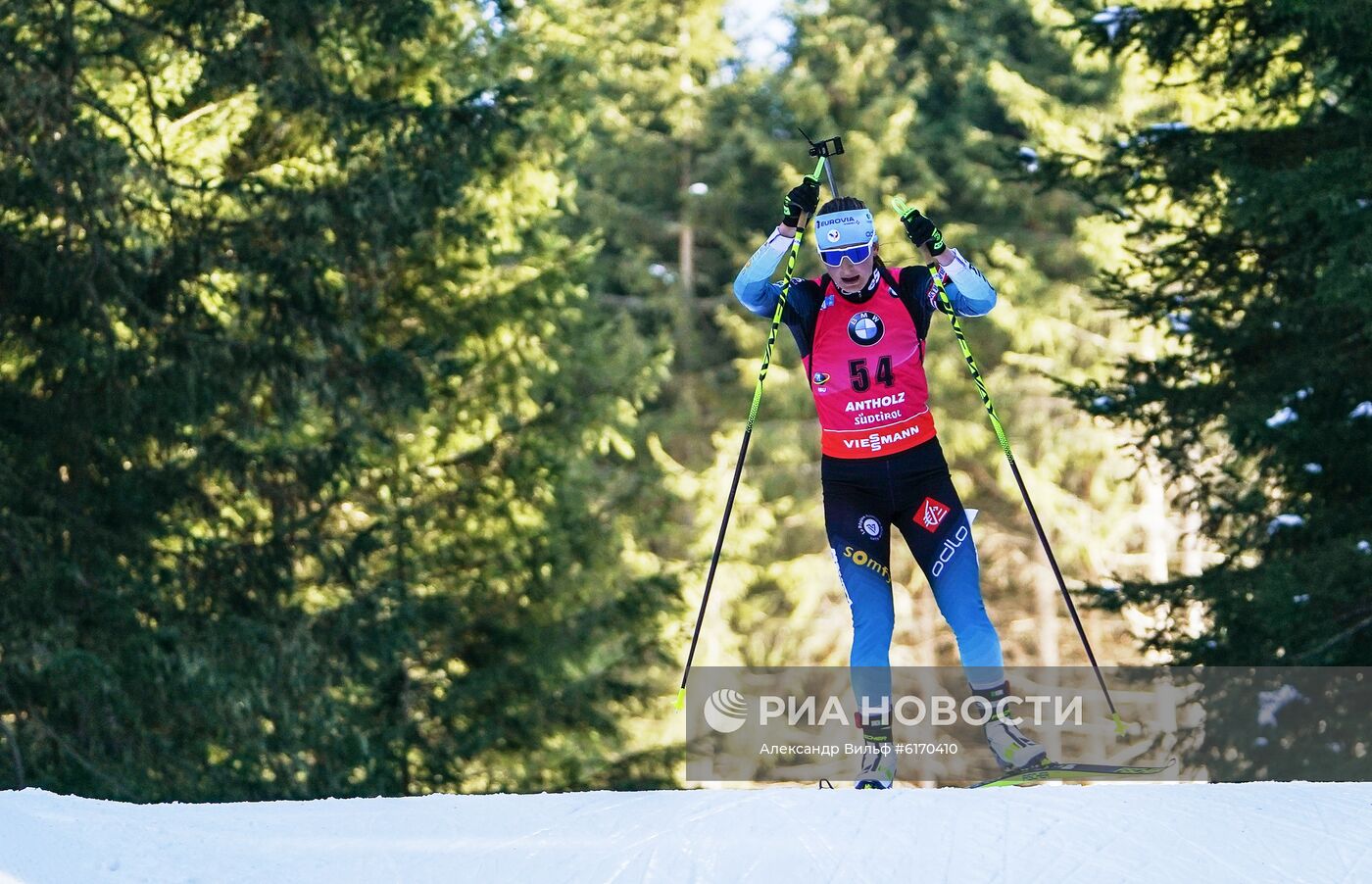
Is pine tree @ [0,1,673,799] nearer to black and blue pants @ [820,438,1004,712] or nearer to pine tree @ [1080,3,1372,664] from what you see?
pine tree @ [1080,3,1372,664]

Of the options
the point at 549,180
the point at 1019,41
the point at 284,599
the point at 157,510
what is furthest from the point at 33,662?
the point at 1019,41

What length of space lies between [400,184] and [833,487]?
22.1ft

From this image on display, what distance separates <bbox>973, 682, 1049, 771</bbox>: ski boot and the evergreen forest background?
10.6ft

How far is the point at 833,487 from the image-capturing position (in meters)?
6.41

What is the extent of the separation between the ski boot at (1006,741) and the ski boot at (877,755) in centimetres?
36

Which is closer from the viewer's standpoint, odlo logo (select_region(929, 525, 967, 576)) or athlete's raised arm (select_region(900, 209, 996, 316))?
athlete's raised arm (select_region(900, 209, 996, 316))

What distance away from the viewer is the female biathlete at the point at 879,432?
6.20m

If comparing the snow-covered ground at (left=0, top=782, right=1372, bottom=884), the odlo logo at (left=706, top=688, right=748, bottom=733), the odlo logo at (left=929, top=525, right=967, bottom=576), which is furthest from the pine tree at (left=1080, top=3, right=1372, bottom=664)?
the snow-covered ground at (left=0, top=782, right=1372, bottom=884)

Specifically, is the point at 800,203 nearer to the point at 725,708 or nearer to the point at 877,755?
the point at 877,755

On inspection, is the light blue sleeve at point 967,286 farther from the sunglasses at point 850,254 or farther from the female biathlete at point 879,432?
the sunglasses at point 850,254

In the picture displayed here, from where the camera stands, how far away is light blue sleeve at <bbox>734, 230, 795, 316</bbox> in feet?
20.5

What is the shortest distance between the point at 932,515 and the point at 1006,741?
2.84 feet

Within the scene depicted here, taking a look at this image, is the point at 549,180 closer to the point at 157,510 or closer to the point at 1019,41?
the point at 157,510

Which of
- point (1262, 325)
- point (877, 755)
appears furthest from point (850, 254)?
point (1262, 325)
